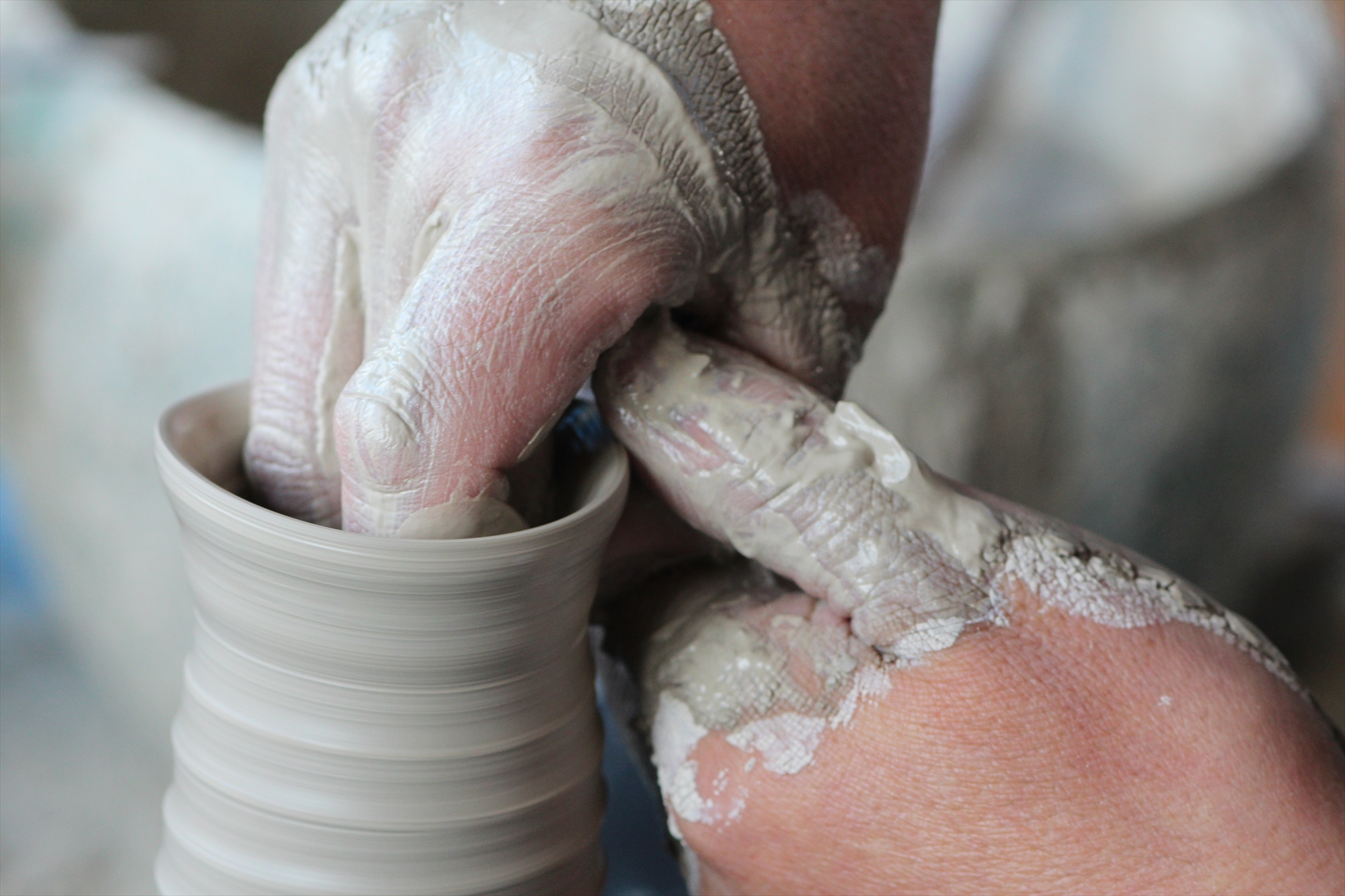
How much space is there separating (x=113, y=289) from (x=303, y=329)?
2.74 ft

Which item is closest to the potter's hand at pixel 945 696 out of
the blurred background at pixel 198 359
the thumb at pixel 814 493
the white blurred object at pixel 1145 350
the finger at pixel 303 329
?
the thumb at pixel 814 493

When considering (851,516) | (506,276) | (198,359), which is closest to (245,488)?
(506,276)

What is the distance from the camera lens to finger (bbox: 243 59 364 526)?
0.68 metres

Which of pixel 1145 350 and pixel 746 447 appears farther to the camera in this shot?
pixel 1145 350

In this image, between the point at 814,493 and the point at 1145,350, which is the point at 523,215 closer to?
the point at 814,493

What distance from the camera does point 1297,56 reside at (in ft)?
7.16

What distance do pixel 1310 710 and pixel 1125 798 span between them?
0.13m

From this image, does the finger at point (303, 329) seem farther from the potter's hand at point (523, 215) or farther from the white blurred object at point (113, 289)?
the white blurred object at point (113, 289)

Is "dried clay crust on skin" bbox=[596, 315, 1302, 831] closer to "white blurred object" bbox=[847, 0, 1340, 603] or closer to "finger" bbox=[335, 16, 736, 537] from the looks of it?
"finger" bbox=[335, 16, 736, 537]

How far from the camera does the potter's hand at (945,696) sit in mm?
601

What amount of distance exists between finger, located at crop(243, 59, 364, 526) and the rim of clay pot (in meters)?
0.03

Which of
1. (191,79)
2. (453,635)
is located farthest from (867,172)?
(191,79)

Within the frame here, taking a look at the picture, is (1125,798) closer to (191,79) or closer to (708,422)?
(708,422)

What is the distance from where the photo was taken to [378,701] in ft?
1.93
